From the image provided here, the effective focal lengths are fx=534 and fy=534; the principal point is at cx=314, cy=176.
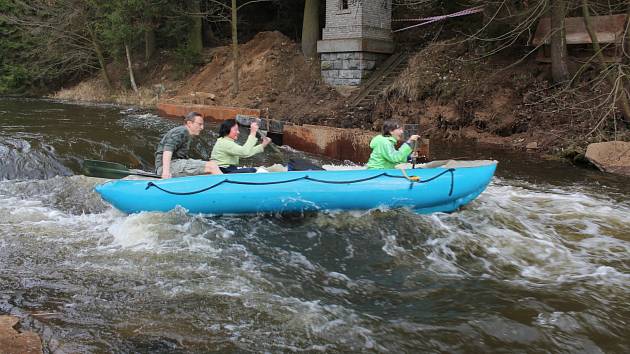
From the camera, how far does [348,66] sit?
15406mm

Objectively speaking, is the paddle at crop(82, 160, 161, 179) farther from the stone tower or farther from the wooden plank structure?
the stone tower

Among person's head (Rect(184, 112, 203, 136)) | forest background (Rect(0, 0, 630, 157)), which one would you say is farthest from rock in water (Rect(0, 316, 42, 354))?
forest background (Rect(0, 0, 630, 157))

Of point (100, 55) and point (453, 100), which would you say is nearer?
point (453, 100)

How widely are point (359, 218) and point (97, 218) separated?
10.1 ft

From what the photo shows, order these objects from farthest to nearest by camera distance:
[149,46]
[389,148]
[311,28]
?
[149,46], [311,28], [389,148]

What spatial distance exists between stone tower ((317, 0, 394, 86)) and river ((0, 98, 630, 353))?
8313 millimetres

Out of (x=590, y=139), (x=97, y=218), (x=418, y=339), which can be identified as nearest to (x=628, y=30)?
(x=590, y=139)

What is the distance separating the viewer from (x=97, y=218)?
6305mm

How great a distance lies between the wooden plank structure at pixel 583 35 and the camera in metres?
10.9

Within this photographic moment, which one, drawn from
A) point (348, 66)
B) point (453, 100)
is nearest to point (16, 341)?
point (453, 100)

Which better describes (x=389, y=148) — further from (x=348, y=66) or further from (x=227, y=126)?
(x=348, y=66)

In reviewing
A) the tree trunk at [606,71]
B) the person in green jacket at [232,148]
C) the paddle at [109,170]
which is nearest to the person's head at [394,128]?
the person in green jacket at [232,148]

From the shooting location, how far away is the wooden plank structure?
429 inches

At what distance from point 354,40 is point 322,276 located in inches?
445
